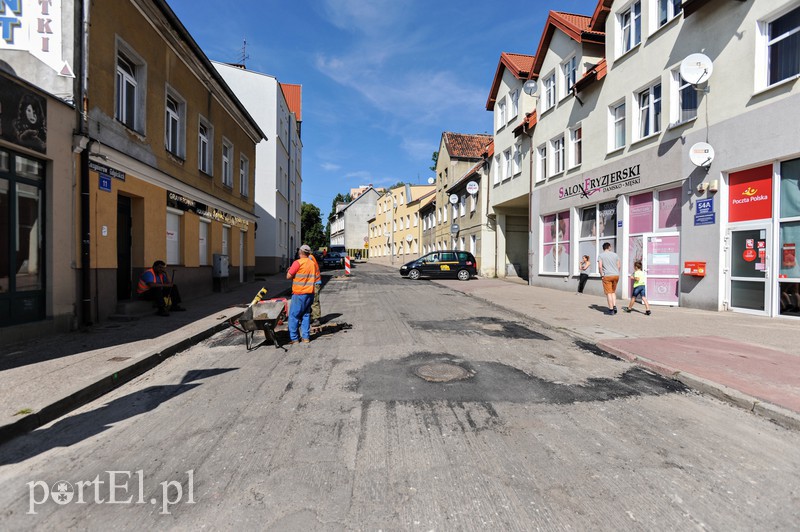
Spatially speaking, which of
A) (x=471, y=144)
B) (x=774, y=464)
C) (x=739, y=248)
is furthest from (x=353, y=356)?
(x=471, y=144)

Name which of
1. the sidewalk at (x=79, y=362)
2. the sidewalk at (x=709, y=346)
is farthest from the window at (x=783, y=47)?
the sidewalk at (x=79, y=362)

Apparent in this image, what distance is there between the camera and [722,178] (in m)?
10.3

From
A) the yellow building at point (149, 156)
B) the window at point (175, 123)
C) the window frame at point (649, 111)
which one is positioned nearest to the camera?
the yellow building at point (149, 156)

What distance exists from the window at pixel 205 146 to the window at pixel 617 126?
1402 centimetres

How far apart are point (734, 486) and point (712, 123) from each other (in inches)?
422

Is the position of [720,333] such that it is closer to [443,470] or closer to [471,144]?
[443,470]

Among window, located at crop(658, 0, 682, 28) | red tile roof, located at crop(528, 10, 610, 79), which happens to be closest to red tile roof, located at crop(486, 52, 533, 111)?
red tile roof, located at crop(528, 10, 610, 79)

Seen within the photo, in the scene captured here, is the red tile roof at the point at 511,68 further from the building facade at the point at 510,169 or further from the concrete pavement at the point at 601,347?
the concrete pavement at the point at 601,347

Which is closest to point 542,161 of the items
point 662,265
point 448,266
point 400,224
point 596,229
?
point 596,229

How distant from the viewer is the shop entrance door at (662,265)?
1186 centimetres

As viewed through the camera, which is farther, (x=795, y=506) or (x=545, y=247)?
(x=545, y=247)

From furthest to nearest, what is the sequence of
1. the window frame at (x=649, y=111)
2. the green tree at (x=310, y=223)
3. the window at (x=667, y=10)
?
the green tree at (x=310, y=223)
the window frame at (x=649, y=111)
the window at (x=667, y=10)

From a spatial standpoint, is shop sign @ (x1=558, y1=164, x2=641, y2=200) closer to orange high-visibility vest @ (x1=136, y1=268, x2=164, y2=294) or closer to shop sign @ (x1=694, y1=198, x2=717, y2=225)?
shop sign @ (x1=694, y1=198, x2=717, y2=225)

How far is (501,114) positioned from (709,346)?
2011 centimetres
